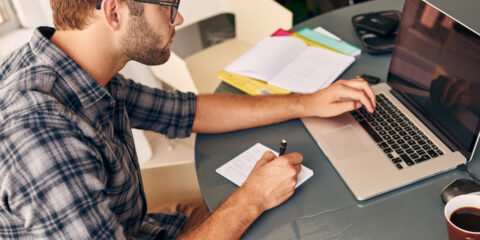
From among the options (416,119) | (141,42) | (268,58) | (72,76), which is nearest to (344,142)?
(416,119)

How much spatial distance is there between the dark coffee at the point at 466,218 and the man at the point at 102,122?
326 millimetres

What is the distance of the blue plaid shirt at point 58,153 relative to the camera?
2.30 ft

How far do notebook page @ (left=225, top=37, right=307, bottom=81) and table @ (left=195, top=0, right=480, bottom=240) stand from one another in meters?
0.27

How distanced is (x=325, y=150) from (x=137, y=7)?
557 mm

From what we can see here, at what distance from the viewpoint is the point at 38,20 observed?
6.61 feet

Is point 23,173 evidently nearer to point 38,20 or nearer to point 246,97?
point 246,97

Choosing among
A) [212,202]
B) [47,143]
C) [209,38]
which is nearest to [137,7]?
[47,143]

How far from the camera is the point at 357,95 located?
107cm

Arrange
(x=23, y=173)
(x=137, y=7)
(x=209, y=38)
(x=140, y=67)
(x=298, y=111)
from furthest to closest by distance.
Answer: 1. (x=209, y=38)
2. (x=140, y=67)
3. (x=298, y=111)
4. (x=137, y=7)
5. (x=23, y=173)

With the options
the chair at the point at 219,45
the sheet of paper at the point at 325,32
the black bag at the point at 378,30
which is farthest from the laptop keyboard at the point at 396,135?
the chair at the point at 219,45

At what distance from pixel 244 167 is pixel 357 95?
35cm

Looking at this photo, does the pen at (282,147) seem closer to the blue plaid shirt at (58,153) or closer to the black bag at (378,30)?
the blue plaid shirt at (58,153)

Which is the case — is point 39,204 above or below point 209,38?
above

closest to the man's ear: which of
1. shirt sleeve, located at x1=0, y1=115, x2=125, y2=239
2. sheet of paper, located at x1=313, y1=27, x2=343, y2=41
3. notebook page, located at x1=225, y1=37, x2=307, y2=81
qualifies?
shirt sleeve, located at x1=0, y1=115, x2=125, y2=239
